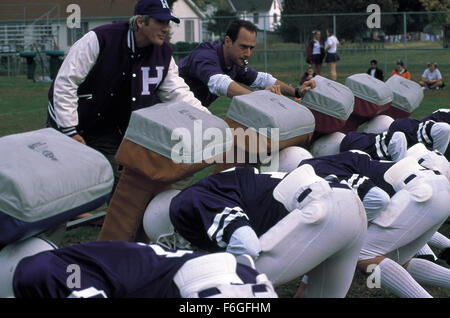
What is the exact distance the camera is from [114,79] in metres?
4.07

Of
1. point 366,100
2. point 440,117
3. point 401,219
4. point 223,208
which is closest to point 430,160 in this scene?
point 401,219

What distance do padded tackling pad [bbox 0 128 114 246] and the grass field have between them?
341mm

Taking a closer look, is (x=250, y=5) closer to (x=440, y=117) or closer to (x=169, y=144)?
(x=440, y=117)

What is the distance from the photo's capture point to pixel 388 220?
3377mm

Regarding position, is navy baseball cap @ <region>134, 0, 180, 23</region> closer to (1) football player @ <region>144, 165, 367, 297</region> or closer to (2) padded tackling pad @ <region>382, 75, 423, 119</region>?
(1) football player @ <region>144, 165, 367, 297</region>

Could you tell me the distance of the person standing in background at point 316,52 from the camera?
59.0 ft

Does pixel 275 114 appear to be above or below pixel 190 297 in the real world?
above

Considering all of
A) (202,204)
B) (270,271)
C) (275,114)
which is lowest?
(270,271)

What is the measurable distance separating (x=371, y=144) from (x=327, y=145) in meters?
0.40

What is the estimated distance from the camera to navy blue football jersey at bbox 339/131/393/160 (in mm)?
4508

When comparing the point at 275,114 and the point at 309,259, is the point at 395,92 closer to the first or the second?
the point at 275,114

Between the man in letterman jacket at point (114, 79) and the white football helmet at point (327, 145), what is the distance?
119cm

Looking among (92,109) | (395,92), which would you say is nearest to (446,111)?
(395,92)

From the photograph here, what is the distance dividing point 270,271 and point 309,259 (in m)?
0.16
